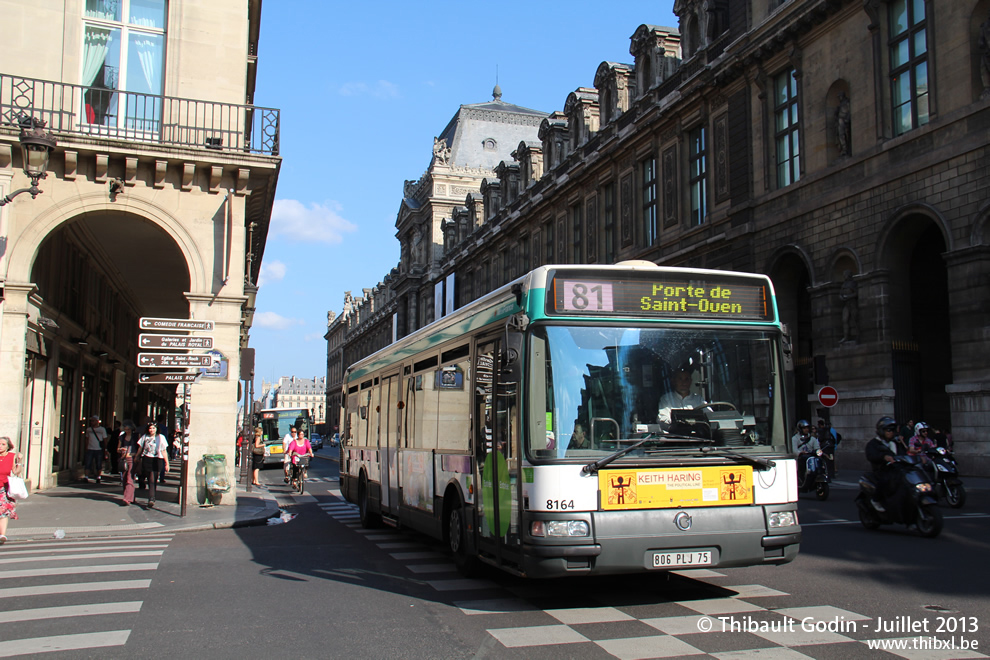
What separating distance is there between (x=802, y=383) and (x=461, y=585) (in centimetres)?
2234

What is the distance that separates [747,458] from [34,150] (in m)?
14.7

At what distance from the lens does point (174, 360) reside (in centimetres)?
1579

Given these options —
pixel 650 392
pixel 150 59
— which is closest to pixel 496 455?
pixel 650 392

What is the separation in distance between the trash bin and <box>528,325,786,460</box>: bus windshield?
11.8 metres

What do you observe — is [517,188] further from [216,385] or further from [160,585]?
[160,585]

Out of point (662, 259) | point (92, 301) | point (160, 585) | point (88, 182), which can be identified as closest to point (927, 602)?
point (160, 585)

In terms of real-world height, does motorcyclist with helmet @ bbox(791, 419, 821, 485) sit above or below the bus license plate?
above

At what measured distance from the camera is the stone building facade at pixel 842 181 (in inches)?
825

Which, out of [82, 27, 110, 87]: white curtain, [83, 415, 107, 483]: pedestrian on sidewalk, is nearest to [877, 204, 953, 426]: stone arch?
[82, 27, 110, 87]: white curtain

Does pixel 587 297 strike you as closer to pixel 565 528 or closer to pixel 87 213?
pixel 565 528

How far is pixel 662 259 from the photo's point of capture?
3488 centimetres

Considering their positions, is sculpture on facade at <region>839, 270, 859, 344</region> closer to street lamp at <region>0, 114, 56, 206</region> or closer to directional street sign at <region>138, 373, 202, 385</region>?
directional street sign at <region>138, 373, 202, 385</region>

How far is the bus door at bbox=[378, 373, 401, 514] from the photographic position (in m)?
12.6

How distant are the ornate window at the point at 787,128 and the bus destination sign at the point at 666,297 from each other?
69.3 ft
